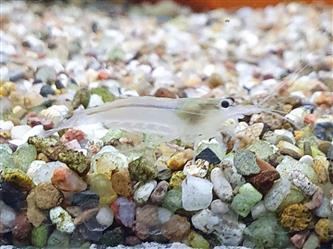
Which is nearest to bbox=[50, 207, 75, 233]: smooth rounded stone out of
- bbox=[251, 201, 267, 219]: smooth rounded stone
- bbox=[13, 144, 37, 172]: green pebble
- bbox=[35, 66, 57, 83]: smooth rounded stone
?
bbox=[13, 144, 37, 172]: green pebble

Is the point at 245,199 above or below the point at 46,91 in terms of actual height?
above

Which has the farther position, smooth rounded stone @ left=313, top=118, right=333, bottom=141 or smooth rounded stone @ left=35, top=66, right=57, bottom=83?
smooth rounded stone @ left=35, top=66, right=57, bottom=83

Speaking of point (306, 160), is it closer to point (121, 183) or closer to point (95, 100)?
point (121, 183)

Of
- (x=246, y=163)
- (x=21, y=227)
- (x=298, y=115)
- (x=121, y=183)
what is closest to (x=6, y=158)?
(x=21, y=227)

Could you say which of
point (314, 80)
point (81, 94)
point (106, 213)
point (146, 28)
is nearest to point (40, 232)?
point (106, 213)

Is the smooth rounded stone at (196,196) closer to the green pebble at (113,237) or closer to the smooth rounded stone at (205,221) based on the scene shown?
the smooth rounded stone at (205,221)

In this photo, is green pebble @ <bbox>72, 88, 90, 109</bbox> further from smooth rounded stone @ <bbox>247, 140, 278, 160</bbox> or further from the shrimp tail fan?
smooth rounded stone @ <bbox>247, 140, 278, 160</bbox>

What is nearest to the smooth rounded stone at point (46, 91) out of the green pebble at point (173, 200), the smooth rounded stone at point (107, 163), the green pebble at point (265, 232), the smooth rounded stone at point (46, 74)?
the smooth rounded stone at point (46, 74)
